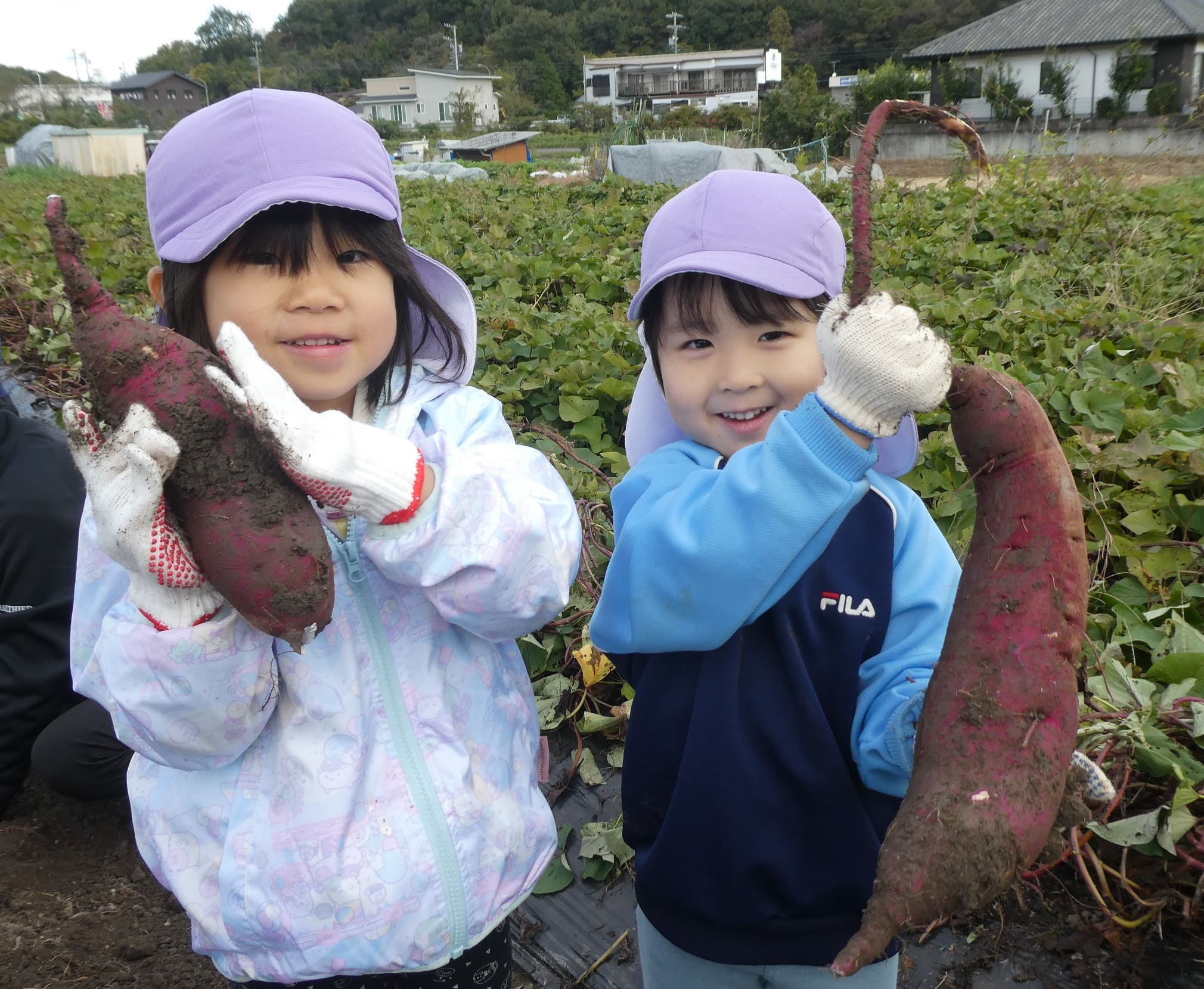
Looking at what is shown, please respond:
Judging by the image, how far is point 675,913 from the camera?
130 cm

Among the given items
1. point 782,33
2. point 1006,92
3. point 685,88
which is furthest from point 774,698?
point 782,33

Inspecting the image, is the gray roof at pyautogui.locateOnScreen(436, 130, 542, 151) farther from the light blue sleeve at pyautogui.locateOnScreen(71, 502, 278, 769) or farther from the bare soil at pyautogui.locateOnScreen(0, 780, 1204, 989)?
the light blue sleeve at pyautogui.locateOnScreen(71, 502, 278, 769)

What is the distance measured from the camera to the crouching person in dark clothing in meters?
2.36

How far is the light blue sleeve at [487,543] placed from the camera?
1139 mm

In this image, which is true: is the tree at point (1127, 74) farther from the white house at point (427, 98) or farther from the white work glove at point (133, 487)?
the white house at point (427, 98)

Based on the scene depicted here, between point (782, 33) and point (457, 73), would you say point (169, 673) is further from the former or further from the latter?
point (457, 73)

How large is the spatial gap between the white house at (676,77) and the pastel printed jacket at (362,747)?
2768 inches

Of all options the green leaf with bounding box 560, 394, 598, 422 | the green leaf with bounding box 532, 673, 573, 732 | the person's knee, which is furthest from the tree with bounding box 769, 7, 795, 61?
the person's knee

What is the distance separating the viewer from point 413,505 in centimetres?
112

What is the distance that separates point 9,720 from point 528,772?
1.85 m

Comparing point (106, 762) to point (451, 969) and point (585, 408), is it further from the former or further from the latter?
point (585, 408)

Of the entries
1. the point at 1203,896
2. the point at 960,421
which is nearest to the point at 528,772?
the point at 960,421

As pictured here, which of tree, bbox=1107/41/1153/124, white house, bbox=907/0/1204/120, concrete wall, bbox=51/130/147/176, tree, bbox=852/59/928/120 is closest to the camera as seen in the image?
tree, bbox=852/59/928/120

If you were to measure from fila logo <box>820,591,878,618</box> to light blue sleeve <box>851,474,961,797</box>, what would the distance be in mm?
61
